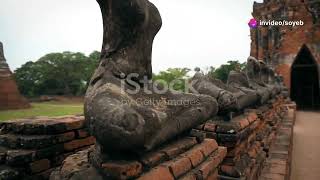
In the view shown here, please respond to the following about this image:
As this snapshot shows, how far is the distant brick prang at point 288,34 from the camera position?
1414 cm

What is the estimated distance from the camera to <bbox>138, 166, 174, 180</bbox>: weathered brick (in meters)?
1.31

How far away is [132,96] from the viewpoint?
1451 millimetres

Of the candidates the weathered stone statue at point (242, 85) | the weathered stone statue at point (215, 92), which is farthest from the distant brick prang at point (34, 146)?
the weathered stone statue at point (242, 85)

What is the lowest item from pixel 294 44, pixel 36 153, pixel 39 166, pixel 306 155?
pixel 306 155

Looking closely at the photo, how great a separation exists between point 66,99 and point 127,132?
29817 millimetres

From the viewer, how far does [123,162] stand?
51.1 inches

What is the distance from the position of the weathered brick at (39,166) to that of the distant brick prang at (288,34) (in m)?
14.2

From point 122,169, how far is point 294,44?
15.1m

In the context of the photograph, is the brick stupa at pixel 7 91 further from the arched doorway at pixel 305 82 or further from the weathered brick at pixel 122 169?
the weathered brick at pixel 122 169

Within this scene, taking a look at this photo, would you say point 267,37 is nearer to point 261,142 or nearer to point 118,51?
point 261,142

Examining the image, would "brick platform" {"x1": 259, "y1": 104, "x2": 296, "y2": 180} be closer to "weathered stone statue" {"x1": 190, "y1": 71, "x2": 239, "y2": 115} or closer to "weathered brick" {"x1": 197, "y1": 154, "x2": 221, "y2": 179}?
"weathered stone statue" {"x1": 190, "y1": 71, "x2": 239, "y2": 115}

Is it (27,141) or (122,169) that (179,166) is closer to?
(122,169)

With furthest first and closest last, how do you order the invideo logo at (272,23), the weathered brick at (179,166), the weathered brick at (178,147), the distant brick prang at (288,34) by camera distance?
the invideo logo at (272,23), the distant brick prang at (288,34), the weathered brick at (178,147), the weathered brick at (179,166)

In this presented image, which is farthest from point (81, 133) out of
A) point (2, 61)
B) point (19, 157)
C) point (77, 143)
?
point (2, 61)
